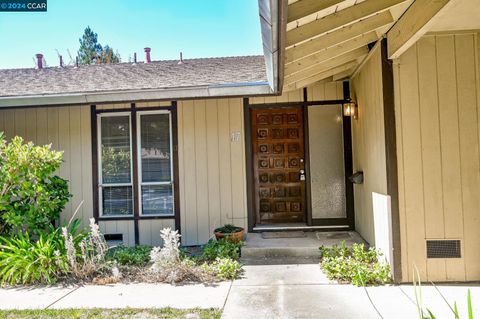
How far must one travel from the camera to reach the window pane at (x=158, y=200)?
19.7ft

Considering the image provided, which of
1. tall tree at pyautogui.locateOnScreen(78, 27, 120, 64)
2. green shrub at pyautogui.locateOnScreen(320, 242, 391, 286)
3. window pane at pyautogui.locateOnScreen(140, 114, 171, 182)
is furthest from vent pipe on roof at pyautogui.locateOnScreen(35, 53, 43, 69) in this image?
tall tree at pyautogui.locateOnScreen(78, 27, 120, 64)

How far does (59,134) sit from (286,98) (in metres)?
4.06

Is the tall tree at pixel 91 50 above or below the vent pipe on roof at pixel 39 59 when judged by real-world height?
above

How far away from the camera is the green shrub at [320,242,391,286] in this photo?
12.6ft

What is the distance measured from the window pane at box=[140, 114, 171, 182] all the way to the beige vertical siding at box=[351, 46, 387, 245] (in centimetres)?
317

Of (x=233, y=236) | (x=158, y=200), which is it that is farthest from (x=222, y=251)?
(x=158, y=200)

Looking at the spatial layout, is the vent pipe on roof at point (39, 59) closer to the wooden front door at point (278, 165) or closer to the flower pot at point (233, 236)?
the wooden front door at point (278, 165)

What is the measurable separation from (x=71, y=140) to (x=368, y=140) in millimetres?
4921

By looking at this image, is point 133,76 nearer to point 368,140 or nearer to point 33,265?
point 33,265

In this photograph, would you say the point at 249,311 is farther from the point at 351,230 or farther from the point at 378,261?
the point at 351,230

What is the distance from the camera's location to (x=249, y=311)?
3.23 metres

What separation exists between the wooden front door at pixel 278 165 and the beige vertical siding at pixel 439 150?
257 centimetres

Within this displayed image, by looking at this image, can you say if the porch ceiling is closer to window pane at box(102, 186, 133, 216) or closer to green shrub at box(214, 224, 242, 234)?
green shrub at box(214, 224, 242, 234)

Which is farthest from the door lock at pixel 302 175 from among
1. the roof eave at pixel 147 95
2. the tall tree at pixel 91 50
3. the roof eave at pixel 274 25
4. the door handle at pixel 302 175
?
the tall tree at pixel 91 50
